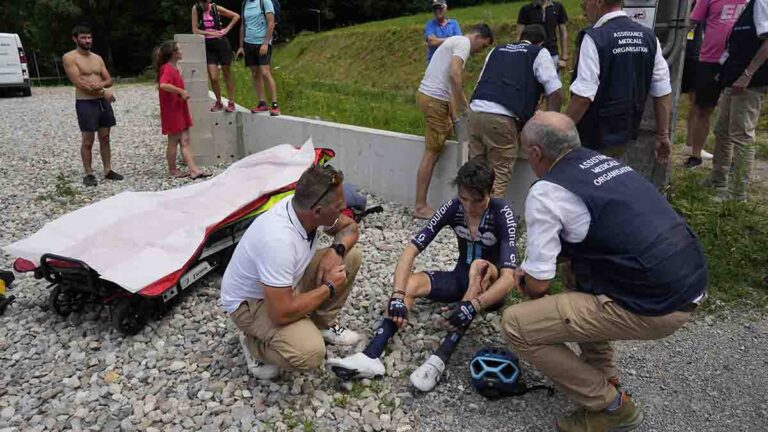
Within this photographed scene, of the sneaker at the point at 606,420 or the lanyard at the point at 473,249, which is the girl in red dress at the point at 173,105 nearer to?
the lanyard at the point at 473,249

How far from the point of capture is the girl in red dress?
7.11 meters

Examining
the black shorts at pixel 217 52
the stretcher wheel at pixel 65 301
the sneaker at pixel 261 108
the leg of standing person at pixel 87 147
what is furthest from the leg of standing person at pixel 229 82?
the stretcher wheel at pixel 65 301

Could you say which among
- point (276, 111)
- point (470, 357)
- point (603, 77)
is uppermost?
point (603, 77)

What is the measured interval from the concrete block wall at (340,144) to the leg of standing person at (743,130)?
6.13 ft

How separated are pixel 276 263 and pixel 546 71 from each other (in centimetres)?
293

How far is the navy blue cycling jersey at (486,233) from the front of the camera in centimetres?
366

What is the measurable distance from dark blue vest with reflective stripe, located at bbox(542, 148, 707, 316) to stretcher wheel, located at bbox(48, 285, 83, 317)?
11.0ft

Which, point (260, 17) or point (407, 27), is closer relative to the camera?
point (260, 17)

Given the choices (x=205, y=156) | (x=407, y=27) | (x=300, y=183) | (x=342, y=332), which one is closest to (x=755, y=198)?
(x=342, y=332)

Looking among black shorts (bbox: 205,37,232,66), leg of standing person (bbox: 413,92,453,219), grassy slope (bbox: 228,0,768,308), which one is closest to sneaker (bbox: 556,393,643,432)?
grassy slope (bbox: 228,0,768,308)

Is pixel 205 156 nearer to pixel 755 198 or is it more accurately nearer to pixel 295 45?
pixel 755 198

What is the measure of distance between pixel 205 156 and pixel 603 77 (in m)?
5.70

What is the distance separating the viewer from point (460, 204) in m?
3.74

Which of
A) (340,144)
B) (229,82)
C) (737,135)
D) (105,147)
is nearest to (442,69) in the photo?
(340,144)
